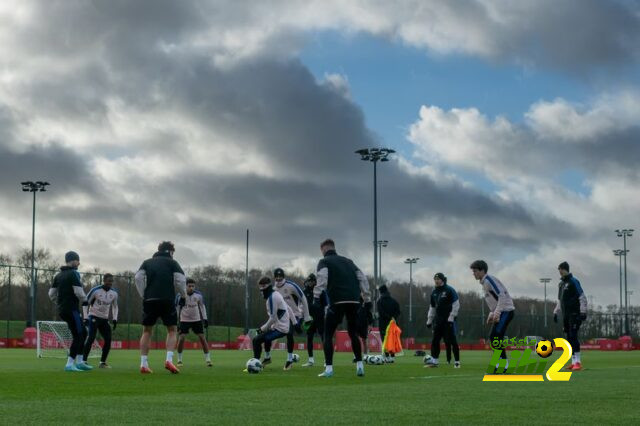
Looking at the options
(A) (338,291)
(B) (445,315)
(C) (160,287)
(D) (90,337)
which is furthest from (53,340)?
(A) (338,291)

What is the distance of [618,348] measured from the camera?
66.5 metres

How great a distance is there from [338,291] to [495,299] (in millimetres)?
3052

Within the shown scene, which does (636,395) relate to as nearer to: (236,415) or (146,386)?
(236,415)

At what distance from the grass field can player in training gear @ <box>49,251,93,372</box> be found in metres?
2.54

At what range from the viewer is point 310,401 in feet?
32.1

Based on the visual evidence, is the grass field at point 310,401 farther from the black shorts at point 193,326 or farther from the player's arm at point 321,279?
the black shorts at point 193,326

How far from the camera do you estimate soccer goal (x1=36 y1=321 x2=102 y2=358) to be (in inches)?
1098

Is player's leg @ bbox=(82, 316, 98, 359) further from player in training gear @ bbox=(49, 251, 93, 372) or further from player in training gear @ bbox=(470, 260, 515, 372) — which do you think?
player in training gear @ bbox=(470, 260, 515, 372)

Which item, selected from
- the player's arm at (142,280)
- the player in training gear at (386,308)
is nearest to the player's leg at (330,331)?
the player's arm at (142,280)

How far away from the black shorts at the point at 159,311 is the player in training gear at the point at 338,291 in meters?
2.52

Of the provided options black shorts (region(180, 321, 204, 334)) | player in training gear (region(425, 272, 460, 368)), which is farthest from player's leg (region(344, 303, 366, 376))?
black shorts (region(180, 321, 204, 334))

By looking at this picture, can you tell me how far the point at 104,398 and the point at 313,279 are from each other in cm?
1149

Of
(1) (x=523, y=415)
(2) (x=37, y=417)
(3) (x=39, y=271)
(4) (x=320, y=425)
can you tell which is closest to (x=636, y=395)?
(1) (x=523, y=415)

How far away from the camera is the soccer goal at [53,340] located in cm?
2790
